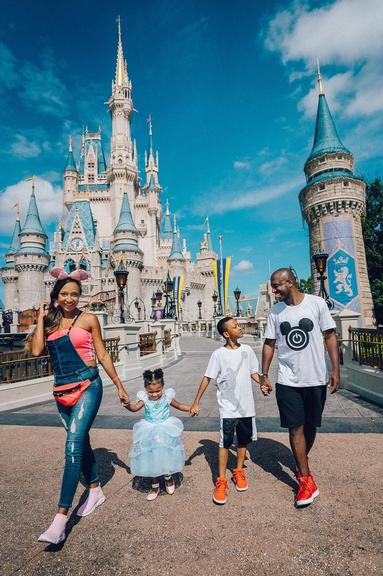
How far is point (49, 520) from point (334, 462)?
2.71 metres

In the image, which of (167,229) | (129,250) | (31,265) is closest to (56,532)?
(129,250)

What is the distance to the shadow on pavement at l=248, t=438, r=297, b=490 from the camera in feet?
9.85

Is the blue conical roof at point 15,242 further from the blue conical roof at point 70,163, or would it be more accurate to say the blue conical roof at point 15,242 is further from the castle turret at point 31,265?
the blue conical roof at point 70,163

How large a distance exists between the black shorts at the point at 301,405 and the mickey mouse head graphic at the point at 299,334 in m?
0.36

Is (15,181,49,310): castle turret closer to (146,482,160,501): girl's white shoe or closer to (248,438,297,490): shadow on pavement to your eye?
(248,438,297,490): shadow on pavement

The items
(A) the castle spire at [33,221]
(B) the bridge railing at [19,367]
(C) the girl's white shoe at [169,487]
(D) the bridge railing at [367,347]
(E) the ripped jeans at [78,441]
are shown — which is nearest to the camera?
(E) the ripped jeans at [78,441]

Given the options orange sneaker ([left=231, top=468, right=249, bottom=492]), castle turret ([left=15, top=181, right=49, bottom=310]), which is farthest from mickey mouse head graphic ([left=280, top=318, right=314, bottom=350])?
castle turret ([left=15, top=181, right=49, bottom=310])

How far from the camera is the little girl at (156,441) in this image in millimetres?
2674

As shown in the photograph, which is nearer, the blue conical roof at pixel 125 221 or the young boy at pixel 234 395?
the young boy at pixel 234 395

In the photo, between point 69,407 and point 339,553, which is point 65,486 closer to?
point 69,407

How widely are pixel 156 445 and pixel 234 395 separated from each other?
0.81 metres

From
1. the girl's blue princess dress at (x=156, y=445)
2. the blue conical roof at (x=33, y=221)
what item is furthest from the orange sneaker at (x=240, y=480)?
the blue conical roof at (x=33, y=221)

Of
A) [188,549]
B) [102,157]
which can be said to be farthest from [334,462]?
[102,157]

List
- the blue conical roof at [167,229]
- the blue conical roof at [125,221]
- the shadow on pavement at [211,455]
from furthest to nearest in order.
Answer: the blue conical roof at [167,229], the blue conical roof at [125,221], the shadow on pavement at [211,455]
